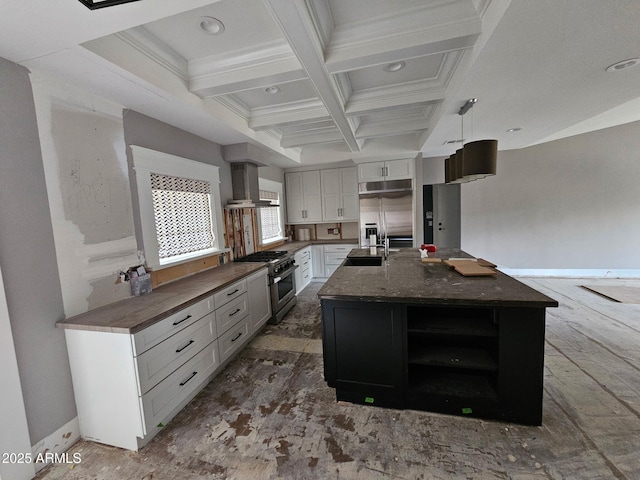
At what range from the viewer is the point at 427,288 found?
1905mm

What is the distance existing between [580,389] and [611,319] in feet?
6.47

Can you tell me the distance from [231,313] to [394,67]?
282 centimetres

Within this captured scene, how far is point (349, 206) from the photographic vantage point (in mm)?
5410

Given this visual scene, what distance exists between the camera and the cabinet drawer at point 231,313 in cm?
248

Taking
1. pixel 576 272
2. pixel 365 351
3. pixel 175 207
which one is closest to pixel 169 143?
pixel 175 207

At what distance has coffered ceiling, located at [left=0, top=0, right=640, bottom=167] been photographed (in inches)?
55.4

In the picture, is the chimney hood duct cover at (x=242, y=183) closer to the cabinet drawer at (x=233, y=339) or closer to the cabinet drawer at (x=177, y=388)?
the cabinet drawer at (x=233, y=339)

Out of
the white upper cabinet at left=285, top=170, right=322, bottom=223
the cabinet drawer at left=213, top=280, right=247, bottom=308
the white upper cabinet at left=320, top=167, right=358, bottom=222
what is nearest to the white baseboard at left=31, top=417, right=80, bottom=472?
the cabinet drawer at left=213, top=280, right=247, bottom=308

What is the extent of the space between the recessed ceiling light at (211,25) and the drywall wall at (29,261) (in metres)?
1.13

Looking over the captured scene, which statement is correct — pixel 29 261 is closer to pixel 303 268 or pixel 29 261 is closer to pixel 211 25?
pixel 211 25

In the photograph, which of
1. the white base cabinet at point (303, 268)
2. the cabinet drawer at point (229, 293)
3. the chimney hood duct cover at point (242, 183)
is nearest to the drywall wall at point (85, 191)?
the cabinet drawer at point (229, 293)

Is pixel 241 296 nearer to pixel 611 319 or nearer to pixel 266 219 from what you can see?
pixel 266 219

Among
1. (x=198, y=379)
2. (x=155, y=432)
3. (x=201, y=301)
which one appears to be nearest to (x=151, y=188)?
(x=201, y=301)

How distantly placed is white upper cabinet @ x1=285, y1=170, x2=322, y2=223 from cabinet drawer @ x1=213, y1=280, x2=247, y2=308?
116 inches
